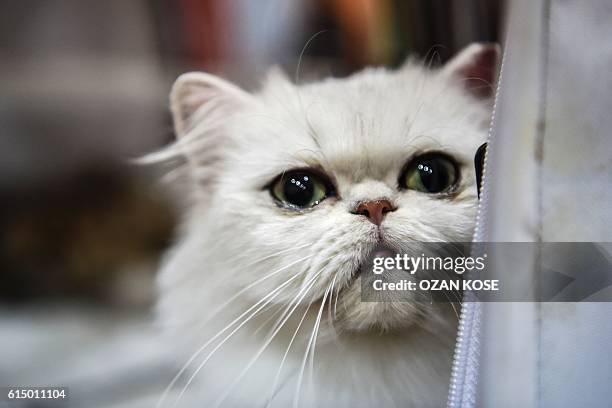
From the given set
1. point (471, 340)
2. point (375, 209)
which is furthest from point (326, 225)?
point (471, 340)

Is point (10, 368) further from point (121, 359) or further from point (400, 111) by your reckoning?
point (400, 111)

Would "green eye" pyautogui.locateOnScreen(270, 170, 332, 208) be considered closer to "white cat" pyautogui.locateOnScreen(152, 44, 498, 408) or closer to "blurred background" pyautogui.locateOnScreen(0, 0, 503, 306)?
"white cat" pyautogui.locateOnScreen(152, 44, 498, 408)

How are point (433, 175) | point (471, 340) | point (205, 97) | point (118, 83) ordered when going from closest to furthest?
point (471, 340), point (433, 175), point (205, 97), point (118, 83)

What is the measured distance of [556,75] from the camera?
554 mm

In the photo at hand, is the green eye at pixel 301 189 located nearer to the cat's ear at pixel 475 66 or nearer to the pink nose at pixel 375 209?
the pink nose at pixel 375 209

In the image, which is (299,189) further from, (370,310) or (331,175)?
(370,310)

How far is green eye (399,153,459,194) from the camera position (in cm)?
71

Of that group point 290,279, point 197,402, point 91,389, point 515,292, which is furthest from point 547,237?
point 91,389

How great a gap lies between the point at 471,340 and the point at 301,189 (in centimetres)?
28

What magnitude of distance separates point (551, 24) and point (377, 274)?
33cm

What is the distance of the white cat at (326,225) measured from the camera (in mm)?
680

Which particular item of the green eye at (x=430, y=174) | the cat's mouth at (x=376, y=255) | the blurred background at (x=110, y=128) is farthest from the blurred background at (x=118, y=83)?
the cat's mouth at (x=376, y=255)

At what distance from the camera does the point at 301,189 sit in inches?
28.8

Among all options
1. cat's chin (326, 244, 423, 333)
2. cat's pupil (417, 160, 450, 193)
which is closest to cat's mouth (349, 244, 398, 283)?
cat's chin (326, 244, 423, 333)
